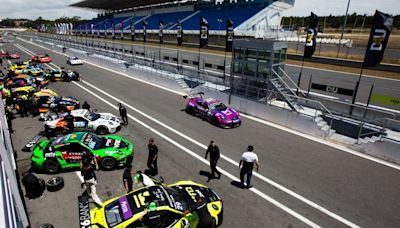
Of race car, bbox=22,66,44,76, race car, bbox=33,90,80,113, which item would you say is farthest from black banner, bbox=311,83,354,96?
race car, bbox=22,66,44,76

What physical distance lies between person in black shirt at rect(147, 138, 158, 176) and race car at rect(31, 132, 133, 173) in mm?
1221

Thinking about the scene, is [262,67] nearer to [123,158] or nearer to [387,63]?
[123,158]

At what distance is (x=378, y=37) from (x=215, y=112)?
9.81 metres

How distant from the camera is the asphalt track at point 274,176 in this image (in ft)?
26.8

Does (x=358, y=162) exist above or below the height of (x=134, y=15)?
below

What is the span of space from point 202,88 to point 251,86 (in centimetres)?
567

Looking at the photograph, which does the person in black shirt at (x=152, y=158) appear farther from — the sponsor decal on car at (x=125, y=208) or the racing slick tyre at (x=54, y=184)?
the racing slick tyre at (x=54, y=184)

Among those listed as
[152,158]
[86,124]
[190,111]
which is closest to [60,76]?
[86,124]

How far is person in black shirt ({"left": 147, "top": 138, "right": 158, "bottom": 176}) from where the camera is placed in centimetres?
980

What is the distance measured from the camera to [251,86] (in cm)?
1791

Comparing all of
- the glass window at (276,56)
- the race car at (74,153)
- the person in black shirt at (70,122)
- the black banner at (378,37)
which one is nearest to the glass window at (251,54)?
the glass window at (276,56)

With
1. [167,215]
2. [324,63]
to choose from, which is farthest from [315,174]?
[324,63]

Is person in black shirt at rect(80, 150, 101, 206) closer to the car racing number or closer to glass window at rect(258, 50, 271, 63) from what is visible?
the car racing number

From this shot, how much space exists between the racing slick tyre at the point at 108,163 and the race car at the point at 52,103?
29.6 ft
